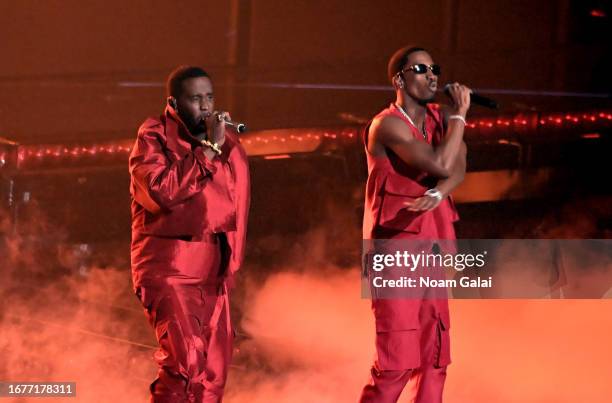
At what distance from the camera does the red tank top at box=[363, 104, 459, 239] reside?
140 inches

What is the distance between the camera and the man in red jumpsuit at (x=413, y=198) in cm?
347

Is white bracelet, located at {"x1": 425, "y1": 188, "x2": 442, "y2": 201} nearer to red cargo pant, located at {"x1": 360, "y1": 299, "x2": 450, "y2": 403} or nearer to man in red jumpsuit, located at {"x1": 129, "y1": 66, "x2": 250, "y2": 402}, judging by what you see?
red cargo pant, located at {"x1": 360, "y1": 299, "x2": 450, "y2": 403}

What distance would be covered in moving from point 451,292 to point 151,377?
4.03 feet

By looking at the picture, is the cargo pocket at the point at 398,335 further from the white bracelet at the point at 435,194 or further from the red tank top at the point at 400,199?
the white bracelet at the point at 435,194

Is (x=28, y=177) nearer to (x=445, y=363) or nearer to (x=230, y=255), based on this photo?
(x=230, y=255)

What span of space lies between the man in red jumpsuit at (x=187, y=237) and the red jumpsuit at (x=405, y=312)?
0.46 metres

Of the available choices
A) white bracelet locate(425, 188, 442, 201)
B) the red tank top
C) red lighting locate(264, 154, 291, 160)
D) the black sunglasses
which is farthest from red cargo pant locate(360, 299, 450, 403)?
red lighting locate(264, 154, 291, 160)

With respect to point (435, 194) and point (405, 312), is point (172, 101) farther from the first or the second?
point (405, 312)

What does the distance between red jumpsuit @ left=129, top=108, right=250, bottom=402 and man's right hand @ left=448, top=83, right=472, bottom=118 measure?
73cm

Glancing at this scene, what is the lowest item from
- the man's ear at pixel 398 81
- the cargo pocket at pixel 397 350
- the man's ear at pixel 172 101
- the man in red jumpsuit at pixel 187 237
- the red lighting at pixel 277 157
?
the cargo pocket at pixel 397 350

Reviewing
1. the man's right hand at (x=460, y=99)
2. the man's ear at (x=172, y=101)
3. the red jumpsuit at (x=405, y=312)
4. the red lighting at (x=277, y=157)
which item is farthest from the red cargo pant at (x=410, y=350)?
the red lighting at (x=277, y=157)

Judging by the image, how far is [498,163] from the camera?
4.82 meters

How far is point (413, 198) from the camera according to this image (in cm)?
355

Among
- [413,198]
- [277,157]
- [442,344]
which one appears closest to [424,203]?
[413,198]
